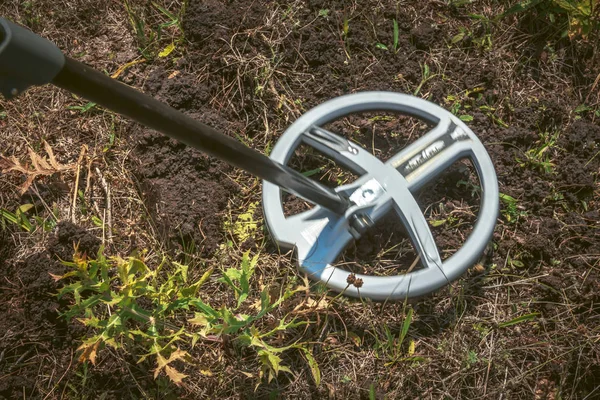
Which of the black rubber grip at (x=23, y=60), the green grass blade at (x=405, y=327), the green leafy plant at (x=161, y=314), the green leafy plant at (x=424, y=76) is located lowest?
the green grass blade at (x=405, y=327)

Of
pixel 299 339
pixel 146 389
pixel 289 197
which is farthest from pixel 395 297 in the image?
pixel 146 389

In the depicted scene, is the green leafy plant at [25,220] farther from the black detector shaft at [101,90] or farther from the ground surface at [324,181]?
the black detector shaft at [101,90]

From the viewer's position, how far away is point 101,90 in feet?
3.65

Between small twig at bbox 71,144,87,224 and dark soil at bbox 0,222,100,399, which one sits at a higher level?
small twig at bbox 71,144,87,224

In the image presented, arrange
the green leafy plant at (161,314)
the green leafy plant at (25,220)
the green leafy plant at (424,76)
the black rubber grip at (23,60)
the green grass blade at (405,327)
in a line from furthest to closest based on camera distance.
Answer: the green leafy plant at (424,76), the green leafy plant at (25,220), the green grass blade at (405,327), the green leafy plant at (161,314), the black rubber grip at (23,60)

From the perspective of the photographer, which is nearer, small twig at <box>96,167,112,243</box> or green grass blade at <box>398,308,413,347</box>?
green grass blade at <box>398,308,413,347</box>

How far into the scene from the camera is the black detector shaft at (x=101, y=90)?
3.11 ft

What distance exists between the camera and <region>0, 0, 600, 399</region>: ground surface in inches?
74.4

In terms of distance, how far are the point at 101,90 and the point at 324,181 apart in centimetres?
113

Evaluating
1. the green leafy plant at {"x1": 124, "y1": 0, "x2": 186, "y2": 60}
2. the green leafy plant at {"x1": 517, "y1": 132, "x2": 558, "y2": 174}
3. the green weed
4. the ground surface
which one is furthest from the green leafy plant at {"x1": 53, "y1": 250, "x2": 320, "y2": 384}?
the green weed

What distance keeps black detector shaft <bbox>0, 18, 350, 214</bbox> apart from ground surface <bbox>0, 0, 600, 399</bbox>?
52cm

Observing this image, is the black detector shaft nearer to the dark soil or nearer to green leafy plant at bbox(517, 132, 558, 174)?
the dark soil

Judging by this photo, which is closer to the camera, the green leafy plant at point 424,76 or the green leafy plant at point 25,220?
the green leafy plant at point 25,220

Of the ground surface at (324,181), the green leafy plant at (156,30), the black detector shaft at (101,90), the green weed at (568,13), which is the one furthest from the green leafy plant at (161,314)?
the green weed at (568,13)
